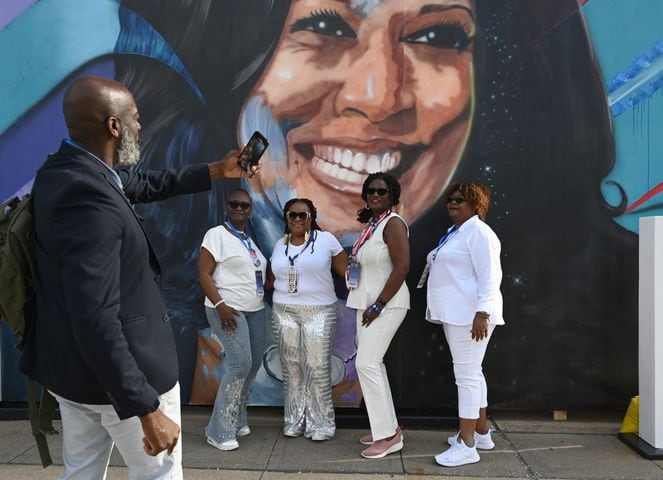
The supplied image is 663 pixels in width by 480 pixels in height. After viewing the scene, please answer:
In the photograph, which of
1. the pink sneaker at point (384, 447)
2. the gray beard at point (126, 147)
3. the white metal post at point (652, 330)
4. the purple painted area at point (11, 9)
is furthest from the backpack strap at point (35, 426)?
the purple painted area at point (11, 9)

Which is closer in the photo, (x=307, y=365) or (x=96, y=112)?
(x=96, y=112)

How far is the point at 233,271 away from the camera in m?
4.43

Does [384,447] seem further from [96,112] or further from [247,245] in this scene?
[96,112]

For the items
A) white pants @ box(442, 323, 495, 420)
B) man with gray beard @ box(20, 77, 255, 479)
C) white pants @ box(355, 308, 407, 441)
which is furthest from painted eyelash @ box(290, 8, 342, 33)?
man with gray beard @ box(20, 77, 255, 479)

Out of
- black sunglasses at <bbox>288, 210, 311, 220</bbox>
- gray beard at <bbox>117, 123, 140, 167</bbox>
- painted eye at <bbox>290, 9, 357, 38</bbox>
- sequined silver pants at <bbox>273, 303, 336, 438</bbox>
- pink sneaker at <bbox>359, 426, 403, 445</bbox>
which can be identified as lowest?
pink sneaker at <bbox>359, 426, 403, 445</bbox>

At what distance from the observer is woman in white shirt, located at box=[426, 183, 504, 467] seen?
13.0 feet

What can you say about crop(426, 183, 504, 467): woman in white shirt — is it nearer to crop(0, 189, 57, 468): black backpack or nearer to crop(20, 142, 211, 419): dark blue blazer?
crop(20, 142, 211, 419): dark blue blazer

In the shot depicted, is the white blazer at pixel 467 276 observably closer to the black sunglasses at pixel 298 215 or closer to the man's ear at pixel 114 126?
the black sunglasses at pixel 298 215

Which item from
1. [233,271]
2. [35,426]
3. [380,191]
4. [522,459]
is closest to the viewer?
[35,426]

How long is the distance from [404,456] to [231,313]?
5.28 ft

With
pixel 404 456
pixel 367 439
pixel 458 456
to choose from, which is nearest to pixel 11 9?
pixel 367 439

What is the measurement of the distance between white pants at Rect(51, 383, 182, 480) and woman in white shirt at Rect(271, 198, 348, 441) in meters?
2.25

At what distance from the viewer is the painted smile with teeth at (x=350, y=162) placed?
15.8ft

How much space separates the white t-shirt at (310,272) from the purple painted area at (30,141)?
226 cm
